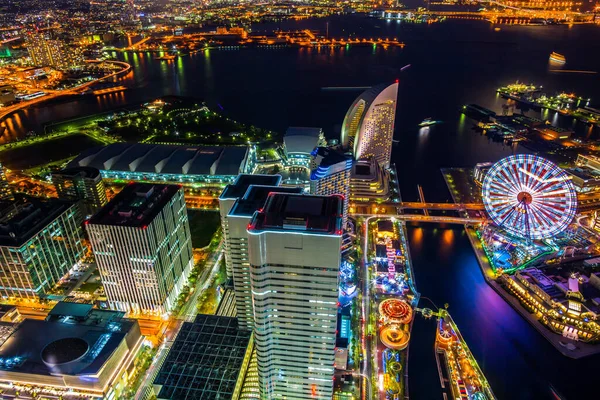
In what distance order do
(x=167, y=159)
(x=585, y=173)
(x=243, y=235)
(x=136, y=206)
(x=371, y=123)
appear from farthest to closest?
(x=167, y=159)
(x=371, y=123)
(x=585, y=173)
(x=136, y=206)
(x=243, y=235)

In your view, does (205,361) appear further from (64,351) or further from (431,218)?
(431,218)

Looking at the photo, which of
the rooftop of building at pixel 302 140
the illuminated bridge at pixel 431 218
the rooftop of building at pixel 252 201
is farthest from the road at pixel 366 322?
the rooftop of building at pixel 302 140

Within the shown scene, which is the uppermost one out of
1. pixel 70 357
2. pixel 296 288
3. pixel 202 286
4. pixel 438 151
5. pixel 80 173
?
pixel 296 288

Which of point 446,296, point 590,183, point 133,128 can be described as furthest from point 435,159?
point 133,128

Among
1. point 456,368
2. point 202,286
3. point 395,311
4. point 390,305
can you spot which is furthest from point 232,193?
point 456,368

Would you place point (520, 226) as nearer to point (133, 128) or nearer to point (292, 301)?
point (292, 301)

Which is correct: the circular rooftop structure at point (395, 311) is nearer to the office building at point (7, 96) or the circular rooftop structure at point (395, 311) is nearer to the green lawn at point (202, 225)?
the green lawn at point (202, 225)

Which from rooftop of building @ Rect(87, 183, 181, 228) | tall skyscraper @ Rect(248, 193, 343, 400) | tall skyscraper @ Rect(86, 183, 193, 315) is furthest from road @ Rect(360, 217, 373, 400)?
rooftop of building @ Rect(87, 183, 181, 228)
